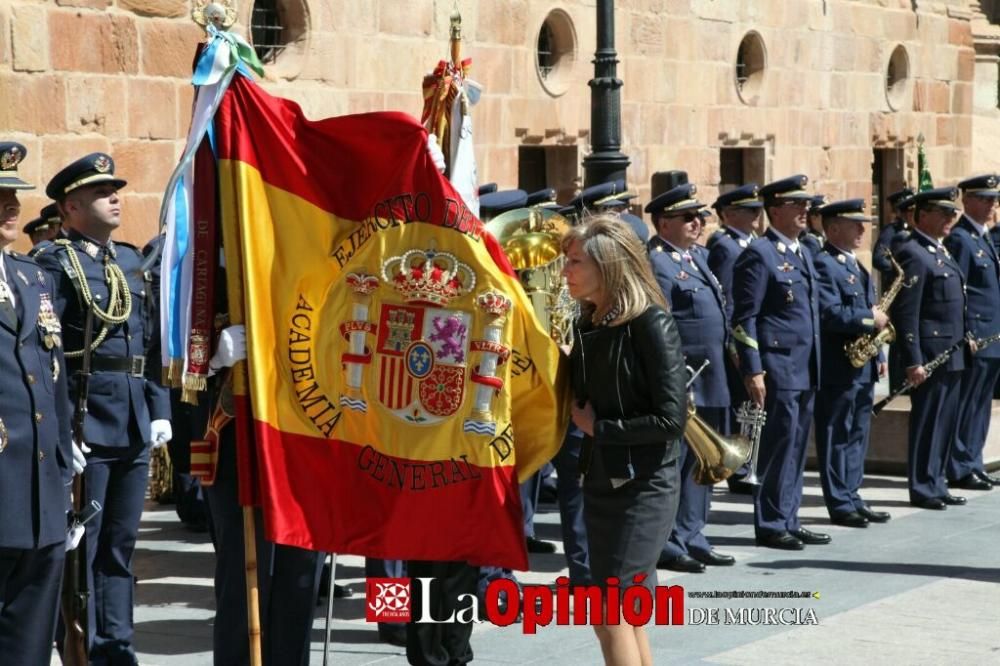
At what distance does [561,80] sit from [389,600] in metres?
10.0

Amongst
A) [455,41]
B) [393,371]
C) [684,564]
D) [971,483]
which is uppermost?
[455,41]

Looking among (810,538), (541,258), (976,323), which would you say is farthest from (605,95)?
(541,258)

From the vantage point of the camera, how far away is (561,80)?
Result: 16.9 m

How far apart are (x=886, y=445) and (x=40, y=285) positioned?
8.58 meters

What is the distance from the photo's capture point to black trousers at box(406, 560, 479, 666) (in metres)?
6.96

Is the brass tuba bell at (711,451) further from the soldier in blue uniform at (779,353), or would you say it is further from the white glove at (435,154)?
the soldier in blue uniform at (779,353)

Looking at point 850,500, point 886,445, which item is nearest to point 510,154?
point 886,445

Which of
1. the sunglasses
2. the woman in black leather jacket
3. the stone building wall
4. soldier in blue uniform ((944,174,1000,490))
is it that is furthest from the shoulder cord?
soldier in blue uniform ((944,174,1000,490))

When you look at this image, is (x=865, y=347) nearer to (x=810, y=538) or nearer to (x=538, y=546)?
(x=810, y=538)

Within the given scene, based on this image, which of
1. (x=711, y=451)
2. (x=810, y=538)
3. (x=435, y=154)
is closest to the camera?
(x=435, y=154)

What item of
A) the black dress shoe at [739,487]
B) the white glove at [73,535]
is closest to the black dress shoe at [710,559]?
the black dress shoe at [739,487]

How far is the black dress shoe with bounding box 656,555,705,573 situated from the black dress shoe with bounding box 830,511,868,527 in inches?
72.7

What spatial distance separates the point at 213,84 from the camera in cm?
665

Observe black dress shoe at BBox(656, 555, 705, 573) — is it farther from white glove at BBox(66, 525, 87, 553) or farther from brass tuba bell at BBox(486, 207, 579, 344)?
white glove at BBox(66, 525, 87, 553)
